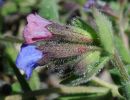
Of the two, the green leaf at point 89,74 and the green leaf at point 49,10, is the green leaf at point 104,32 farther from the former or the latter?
the green leaf at point 49,10

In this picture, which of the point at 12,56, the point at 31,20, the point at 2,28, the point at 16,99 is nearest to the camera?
the point at 31,20

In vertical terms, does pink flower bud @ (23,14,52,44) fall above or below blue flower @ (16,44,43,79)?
above

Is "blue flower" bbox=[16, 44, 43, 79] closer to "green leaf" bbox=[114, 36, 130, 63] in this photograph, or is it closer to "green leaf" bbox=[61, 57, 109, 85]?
"green leaf" bbox=[61, 57, 109, 85]

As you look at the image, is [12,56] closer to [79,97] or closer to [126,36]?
[79,97]

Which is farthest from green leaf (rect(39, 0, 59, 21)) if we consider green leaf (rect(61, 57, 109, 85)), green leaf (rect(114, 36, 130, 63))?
green leaf (rect(61, 57, 109, 85))

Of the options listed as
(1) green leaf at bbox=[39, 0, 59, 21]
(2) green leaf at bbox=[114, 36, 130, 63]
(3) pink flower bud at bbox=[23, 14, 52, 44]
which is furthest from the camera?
(1) green leaf at bbox=[39, 0, 59, 21]

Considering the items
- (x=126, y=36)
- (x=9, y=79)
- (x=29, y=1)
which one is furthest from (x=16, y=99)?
(x=29, y=1)

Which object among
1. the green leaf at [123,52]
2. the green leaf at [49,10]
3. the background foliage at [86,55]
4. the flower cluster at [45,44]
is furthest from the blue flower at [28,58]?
the green leaf at [49,10]
